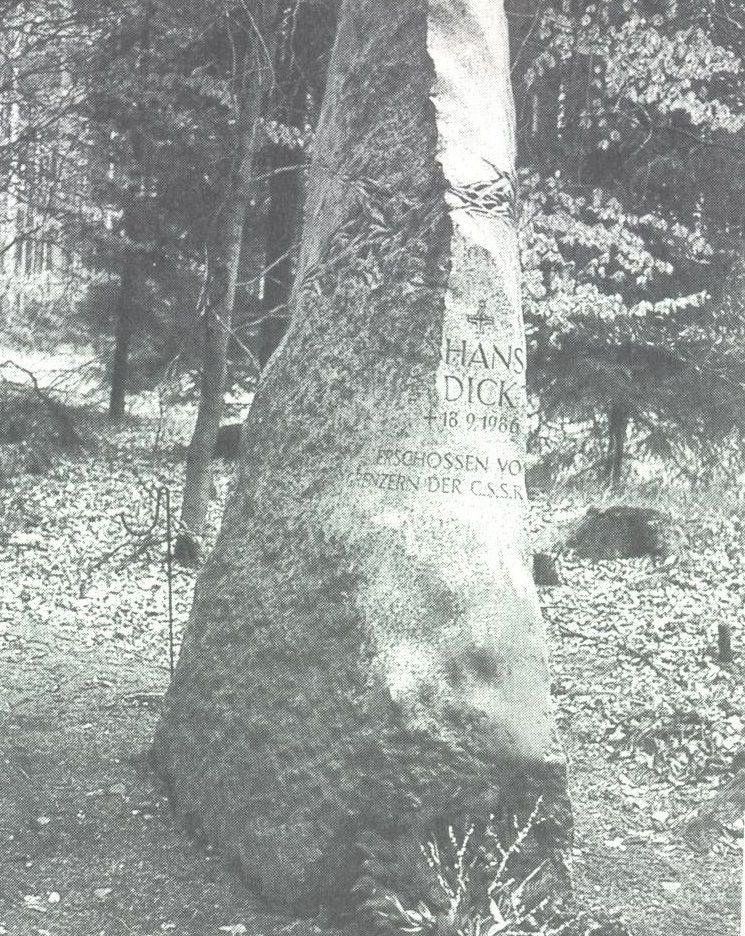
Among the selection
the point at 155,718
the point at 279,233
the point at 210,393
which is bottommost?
the point at 155,718

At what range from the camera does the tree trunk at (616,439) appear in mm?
10195

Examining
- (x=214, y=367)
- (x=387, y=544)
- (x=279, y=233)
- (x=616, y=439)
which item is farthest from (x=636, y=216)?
(x=387, y=544)

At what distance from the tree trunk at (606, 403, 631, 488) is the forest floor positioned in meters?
0.59

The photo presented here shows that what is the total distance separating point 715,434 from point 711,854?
17.9ft

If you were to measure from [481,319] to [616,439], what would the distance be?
20.2 ft

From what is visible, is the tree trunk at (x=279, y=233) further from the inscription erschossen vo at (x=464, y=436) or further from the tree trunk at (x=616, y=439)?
the inscription erschossen vo at (x=464, y=436)

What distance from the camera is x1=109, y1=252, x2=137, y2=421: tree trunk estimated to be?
12537 millimetres

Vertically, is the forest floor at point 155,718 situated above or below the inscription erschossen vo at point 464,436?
below

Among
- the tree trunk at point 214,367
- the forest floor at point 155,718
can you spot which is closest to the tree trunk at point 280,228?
the forest floor at point 155,718

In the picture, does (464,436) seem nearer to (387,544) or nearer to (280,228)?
(387,544)

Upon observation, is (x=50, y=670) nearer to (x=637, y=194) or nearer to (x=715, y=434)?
(x=715, y=434)

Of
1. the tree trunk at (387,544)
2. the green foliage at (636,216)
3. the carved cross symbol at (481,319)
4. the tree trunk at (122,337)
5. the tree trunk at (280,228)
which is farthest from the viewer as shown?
the tree trunk at (280,228)

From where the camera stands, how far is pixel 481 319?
14.4ft

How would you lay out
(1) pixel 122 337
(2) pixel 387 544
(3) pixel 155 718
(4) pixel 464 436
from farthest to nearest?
1. (1) pixel 122 337
2. (3) pixel 155 718
3. (4) pixel 464 436
4. (2) pixel 387 544
